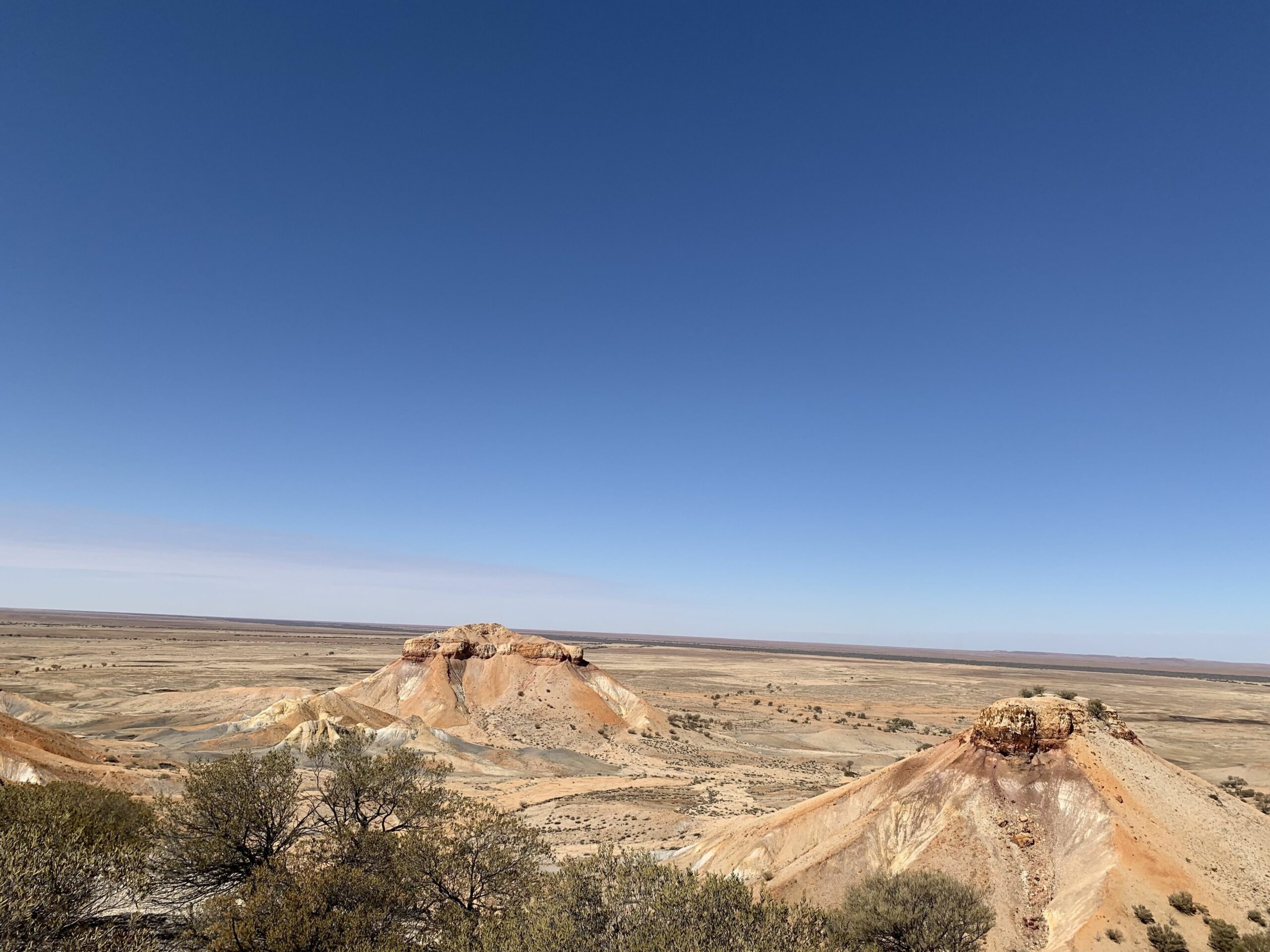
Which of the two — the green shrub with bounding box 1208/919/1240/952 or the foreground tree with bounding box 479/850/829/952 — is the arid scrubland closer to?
the green shrub with bounding box 1208/919/1240/952

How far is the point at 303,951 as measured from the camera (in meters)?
12.5

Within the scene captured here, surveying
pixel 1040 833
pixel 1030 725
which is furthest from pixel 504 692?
pixel 1040 833

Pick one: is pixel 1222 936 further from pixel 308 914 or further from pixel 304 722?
pixel 304 722

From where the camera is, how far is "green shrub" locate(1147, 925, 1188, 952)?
55.6 feet

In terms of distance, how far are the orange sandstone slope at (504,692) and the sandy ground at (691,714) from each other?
558cm

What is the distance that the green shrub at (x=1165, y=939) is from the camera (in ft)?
55.6

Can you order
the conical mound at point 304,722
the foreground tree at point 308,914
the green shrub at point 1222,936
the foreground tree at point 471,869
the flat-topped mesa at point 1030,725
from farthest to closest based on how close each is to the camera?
the conical mound at point 304,722 < the flat-topped mesa at point 1030,725 < the green shrub at point 1222,936 < the foreground tree at point 471,869 < the foreground tree at point 308,914

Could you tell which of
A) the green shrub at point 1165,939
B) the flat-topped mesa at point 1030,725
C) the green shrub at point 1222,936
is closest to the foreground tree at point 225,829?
the green shrub at point 1165,939

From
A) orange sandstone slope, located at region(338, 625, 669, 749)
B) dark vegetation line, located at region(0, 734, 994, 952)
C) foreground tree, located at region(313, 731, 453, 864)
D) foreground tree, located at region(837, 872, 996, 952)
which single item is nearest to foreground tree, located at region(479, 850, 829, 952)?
dark vegetation line, located at region(0, 734, 994, 952)

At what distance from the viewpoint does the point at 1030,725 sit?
23891 mm

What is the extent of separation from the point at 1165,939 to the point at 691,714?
66797 millimetres

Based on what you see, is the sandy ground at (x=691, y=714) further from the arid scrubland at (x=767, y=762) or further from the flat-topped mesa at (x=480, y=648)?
the flat-topped mesa at (x=480, y=648)

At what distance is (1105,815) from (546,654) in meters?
56.4

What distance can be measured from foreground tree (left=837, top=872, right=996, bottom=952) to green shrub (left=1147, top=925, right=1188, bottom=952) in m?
4.01
